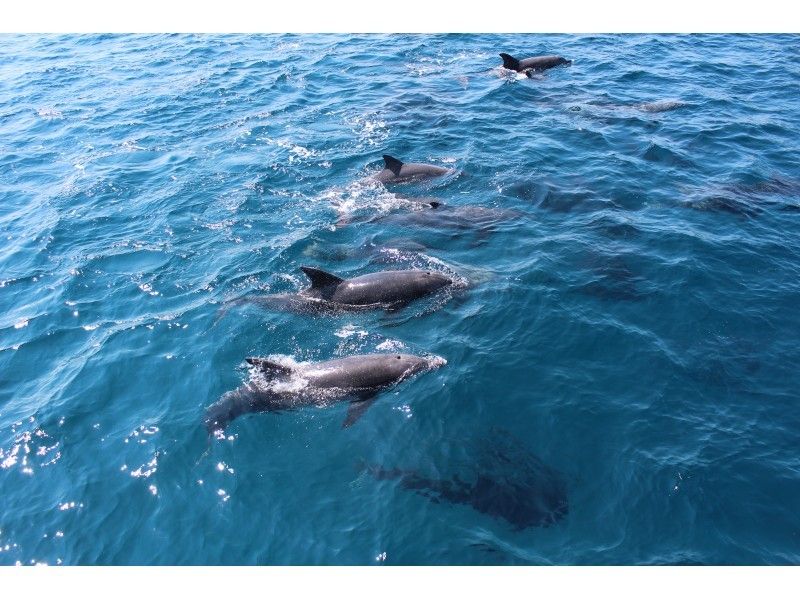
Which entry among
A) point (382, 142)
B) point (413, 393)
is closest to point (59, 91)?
point (382, 142)

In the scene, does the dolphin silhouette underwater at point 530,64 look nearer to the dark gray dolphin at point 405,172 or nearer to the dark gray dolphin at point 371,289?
the dark gray dolphin at point 405,172

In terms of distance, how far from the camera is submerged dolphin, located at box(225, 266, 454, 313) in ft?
47.1

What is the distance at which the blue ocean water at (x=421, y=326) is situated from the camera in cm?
984

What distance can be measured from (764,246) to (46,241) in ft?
74.7

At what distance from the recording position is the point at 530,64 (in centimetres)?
3025

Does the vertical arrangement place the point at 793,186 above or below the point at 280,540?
above

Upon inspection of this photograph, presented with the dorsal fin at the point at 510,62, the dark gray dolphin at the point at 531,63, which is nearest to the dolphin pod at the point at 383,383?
the dorsal fin at the point at 510,62

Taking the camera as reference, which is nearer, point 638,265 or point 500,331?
point 500,331

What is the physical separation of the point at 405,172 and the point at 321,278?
7.41 m

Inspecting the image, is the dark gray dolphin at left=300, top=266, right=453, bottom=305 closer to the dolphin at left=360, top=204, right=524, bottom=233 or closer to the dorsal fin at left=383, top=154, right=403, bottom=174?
the dolphin at left=360, top=204, right=524, bottom=233

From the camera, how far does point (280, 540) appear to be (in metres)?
9.63

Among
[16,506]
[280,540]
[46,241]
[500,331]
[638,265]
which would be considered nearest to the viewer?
[280,540]

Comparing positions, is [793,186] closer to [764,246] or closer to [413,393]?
[764,246]

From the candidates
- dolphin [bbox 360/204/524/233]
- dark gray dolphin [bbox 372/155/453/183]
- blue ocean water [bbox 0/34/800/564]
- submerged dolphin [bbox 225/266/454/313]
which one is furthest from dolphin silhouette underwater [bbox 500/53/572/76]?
submerged dolphin [bbox 225/266/454/313]
